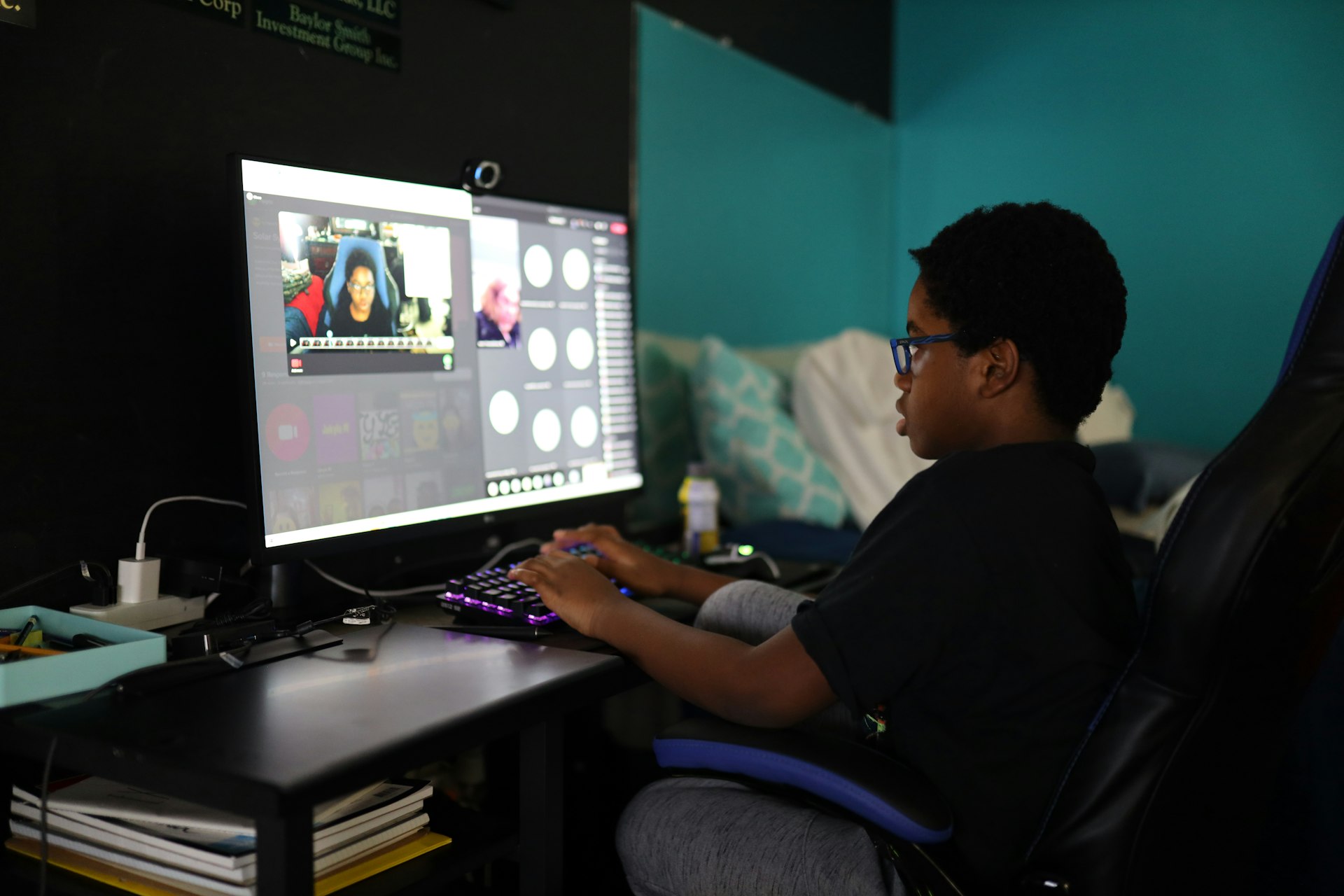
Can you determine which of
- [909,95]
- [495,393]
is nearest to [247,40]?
[495,393]

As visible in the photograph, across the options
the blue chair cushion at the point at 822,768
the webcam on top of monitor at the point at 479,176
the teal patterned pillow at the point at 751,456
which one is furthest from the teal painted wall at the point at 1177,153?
the blue chair cushion at the point at 822,768

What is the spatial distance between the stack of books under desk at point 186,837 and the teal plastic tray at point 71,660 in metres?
0.12

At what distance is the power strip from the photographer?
1.18 meters

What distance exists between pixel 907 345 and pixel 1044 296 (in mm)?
158

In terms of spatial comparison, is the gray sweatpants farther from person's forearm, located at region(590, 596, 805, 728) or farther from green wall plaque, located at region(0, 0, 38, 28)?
green wall plaque, located at region(0, 0, 38, 28)

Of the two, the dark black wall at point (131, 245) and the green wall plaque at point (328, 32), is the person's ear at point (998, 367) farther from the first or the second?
the green wall plaque at point (328, 32)

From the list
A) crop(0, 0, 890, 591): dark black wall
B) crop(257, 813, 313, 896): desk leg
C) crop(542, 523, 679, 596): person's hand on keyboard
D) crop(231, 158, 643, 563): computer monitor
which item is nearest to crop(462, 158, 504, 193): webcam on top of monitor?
crop(231, 158, 643, 563): computer monitor

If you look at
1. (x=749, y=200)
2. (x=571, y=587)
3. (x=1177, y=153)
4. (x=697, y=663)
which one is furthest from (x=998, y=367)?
(x=1177, y=153)

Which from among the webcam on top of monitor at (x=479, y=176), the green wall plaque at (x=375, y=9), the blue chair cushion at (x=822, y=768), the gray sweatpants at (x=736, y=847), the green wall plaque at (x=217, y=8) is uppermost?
the green wall plaque at (x=375, y=9)

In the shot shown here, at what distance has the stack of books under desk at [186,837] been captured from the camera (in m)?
0.94

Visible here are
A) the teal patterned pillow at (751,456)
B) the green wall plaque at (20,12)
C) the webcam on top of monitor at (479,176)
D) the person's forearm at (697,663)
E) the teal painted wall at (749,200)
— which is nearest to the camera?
the person's forearm at (697,663)

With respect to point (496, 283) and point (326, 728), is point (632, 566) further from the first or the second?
point (326, 728)

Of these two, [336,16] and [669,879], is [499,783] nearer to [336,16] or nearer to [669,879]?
[669,879]

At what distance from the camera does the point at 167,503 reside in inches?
52.5
